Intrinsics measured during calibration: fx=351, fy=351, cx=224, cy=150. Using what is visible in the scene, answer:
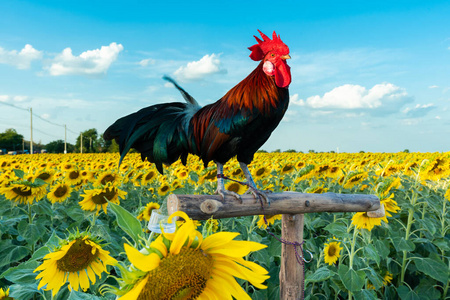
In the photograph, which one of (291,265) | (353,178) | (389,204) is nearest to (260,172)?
(353,178)

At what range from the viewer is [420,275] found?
3787 mm

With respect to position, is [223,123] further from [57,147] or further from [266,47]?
[57,147]

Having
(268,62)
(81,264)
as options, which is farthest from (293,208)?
(81,264)

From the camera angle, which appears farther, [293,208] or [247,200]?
[293,208]

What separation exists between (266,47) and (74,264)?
163cm

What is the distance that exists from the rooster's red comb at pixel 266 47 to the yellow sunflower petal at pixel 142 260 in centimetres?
169

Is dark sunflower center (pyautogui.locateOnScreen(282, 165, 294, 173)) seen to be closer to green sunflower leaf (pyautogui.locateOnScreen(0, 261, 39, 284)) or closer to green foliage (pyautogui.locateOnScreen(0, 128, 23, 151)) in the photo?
green sunflower leaf (pyautogui.locateOnScreen(0, 261, 39, 284))

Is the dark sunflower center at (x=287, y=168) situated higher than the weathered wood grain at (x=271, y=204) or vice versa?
the dark sunflower center at (x=287, y=168)

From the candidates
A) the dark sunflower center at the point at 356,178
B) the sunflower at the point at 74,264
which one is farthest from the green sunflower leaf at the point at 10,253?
the dark sunflower center at the point at 356,178

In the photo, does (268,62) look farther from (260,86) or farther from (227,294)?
(227,294)

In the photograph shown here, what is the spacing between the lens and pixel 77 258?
138 cm

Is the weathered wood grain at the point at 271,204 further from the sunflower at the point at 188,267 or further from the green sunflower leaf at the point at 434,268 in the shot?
the green sunflower leaf at the point at 434,268

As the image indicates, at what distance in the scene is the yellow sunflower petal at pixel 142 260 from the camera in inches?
25.7

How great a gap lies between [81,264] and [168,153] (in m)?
1.21
